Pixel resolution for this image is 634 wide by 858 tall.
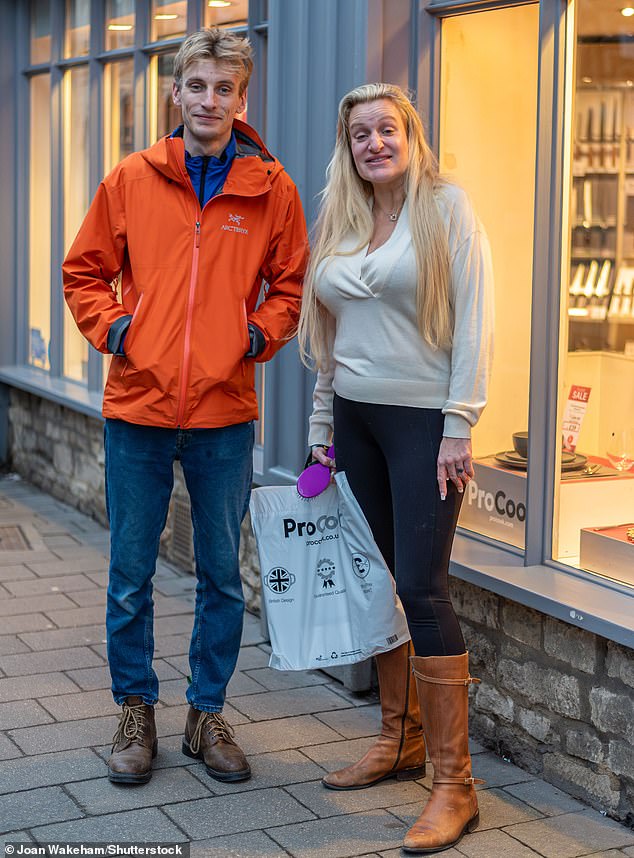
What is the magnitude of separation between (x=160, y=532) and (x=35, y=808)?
887 mm

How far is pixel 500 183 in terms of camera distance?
452 cm

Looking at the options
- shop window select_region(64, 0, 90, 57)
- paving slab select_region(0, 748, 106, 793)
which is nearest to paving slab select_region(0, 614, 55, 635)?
paving slab select_region(0, 748, 106, 793)

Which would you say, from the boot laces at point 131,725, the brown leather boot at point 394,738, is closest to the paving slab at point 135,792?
the boot laces at point 131,725

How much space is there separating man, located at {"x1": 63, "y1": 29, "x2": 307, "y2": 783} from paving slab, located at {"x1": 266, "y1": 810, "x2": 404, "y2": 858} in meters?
0.37

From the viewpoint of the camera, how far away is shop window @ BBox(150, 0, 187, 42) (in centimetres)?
668

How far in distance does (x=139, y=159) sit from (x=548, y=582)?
183 cm

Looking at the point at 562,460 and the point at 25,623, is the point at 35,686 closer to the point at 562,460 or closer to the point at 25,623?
the point at 25,623

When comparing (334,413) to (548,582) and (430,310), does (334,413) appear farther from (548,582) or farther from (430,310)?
(548,582)

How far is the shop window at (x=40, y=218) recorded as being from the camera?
8.62 meters

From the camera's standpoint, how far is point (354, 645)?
3855mm

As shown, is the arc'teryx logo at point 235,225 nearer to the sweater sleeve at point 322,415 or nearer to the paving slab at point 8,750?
the sweater sleeve at point 322,415

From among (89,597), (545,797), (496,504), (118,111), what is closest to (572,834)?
(545,797)

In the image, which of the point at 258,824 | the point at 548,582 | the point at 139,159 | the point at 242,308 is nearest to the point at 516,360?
the point at 548,582

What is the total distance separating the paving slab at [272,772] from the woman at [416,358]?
1.78ft
